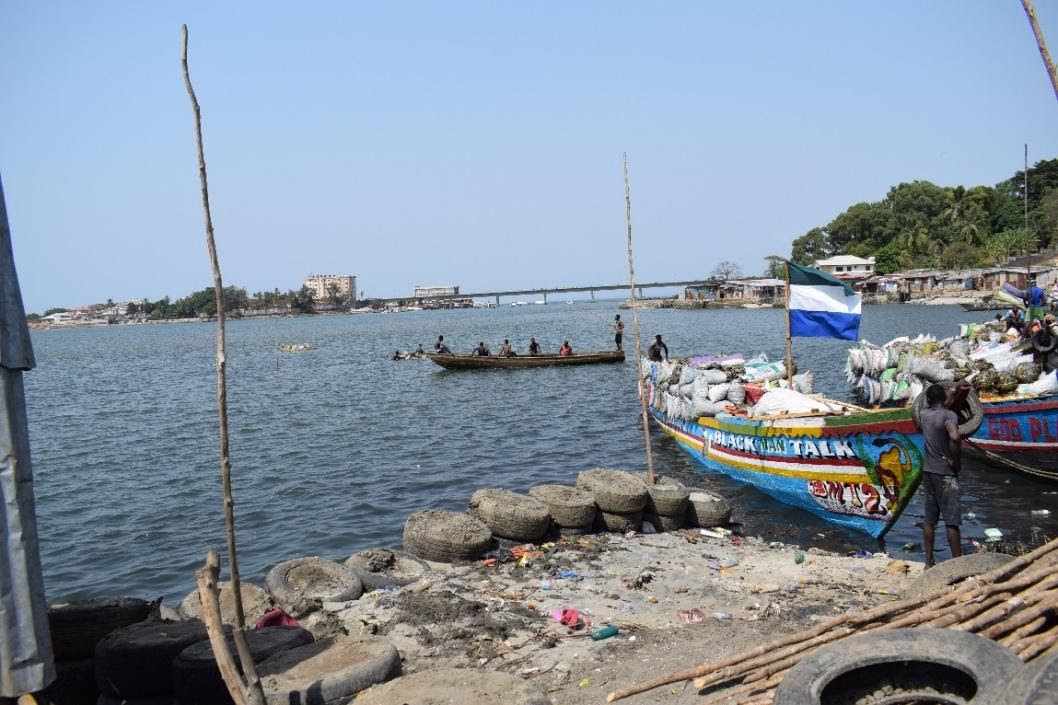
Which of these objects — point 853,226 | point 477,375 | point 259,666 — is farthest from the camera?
point 853,226

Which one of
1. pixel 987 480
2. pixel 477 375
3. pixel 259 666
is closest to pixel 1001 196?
pixel 477 375

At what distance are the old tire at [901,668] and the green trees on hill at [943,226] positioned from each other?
86402 millimetres

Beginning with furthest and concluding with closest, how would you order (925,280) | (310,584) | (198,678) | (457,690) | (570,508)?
1. (925,280)
2. (570,508)
3. (310,584)
4. (198,678)
5. (457,690)

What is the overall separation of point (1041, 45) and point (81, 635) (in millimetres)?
9378

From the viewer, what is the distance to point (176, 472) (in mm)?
19531

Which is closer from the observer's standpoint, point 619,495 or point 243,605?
point 243,605

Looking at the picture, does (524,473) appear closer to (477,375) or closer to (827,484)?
(827,484)

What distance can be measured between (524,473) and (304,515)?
5031 millimetres

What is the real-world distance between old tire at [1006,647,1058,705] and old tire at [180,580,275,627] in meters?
6.75

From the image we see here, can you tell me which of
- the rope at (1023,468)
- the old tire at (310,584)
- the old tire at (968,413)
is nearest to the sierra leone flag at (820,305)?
the rope at (1023,468)

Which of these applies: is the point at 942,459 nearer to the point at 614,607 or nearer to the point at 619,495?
the point at 614,607

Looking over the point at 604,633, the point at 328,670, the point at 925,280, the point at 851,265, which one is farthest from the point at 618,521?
the point at 851,265

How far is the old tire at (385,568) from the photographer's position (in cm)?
939

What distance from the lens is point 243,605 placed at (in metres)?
8.62
